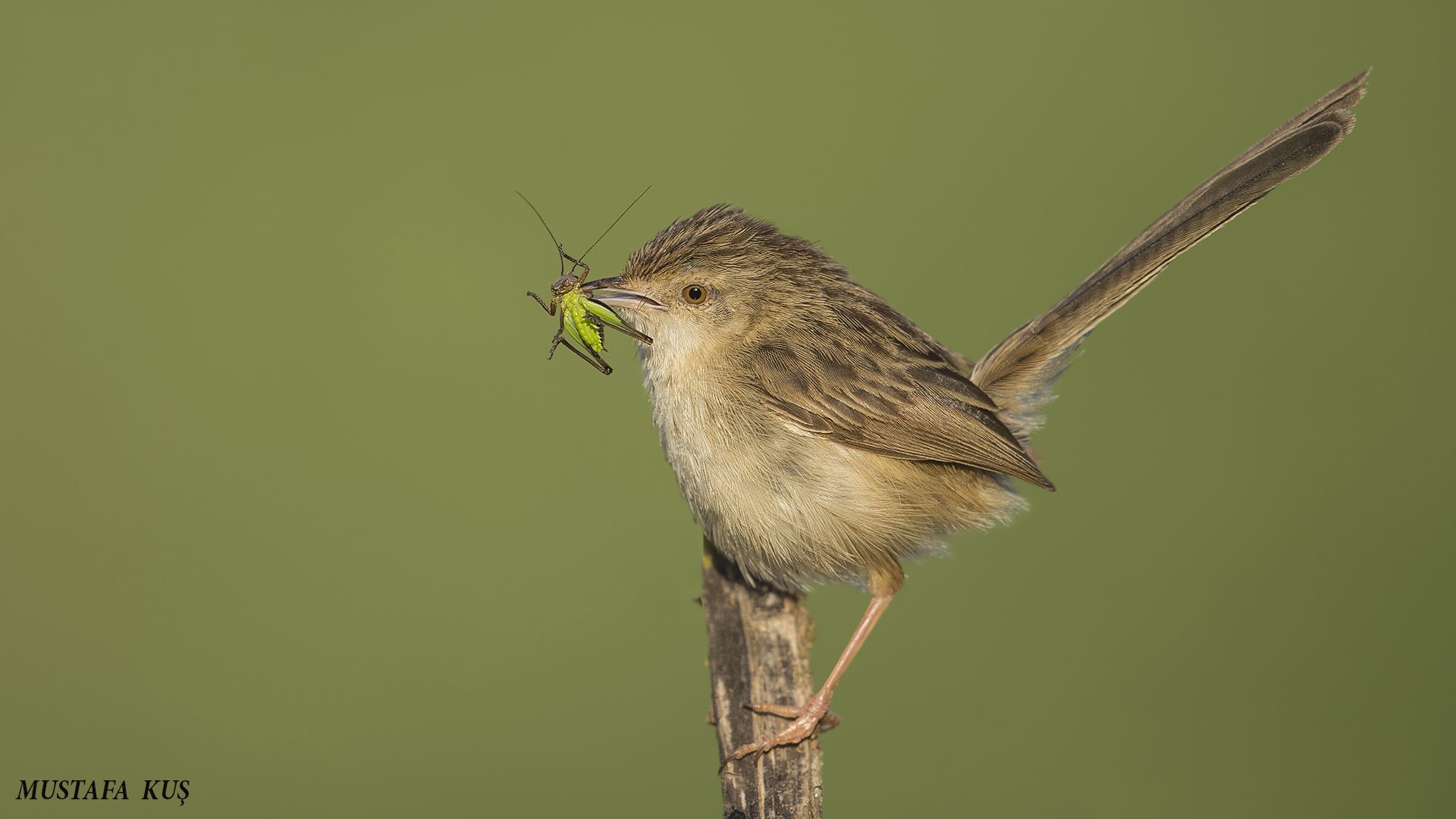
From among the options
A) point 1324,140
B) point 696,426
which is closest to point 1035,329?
point 1324,140

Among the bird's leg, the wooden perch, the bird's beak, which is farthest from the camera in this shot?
the bird's beak

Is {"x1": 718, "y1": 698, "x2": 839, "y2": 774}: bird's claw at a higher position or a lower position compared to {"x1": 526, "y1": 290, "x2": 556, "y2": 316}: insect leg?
lower

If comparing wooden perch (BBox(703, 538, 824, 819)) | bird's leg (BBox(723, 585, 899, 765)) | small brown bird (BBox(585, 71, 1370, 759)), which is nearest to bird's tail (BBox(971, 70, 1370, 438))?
small brown bird (BBox(585, 71, 1370, 759))

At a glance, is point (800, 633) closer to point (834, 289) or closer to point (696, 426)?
point (696, 426)

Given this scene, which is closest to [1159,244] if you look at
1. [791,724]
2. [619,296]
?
[619,296]

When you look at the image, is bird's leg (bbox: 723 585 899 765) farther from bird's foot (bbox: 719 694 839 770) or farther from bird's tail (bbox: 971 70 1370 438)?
bird's tail (bbox: 971 70 1370 438)

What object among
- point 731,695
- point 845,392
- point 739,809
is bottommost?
point 739,809

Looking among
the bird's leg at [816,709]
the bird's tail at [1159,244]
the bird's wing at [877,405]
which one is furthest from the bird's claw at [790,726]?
the bird's tail at [1159,244]
